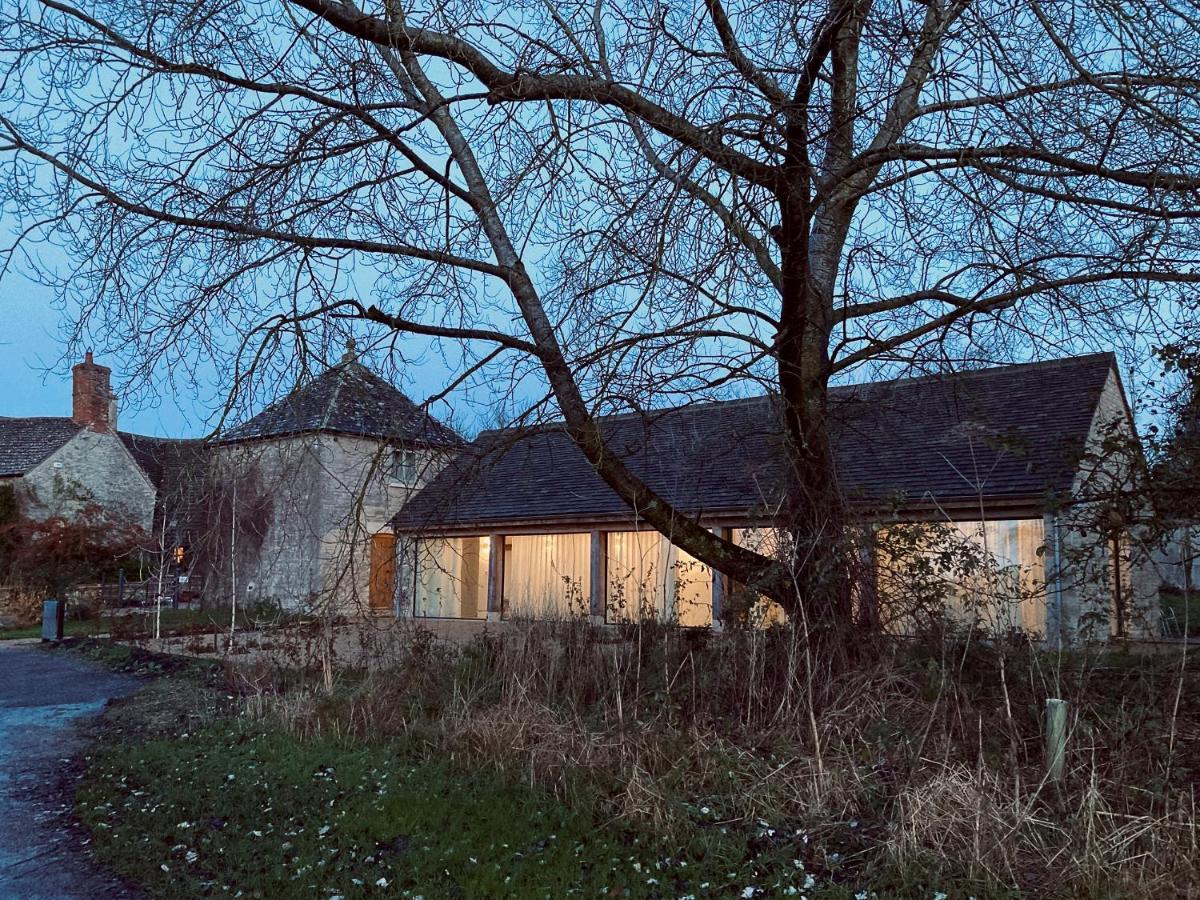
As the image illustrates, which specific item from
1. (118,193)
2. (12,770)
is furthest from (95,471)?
(118,193)

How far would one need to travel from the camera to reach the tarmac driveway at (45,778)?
188 inches

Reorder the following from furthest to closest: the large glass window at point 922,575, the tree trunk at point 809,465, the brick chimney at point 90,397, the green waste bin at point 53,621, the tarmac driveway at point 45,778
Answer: the brick chimney at point 90,397
the green waste bin at point 53,621
the tree trunk at point 809,465
the large glass window at point 922,575
the tarmac driveway at point 45,778

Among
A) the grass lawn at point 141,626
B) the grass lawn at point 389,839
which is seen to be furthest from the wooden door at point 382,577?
the grass lawn at point 141,626

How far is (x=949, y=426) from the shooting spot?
15367mm

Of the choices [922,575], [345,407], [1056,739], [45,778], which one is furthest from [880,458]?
[45,778]

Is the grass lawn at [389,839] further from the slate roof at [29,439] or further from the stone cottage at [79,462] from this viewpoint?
the slate roof at [29,439]

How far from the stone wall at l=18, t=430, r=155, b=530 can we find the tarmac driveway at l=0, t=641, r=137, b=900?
13660 millimetres

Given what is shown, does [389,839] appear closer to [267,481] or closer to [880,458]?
[880,458]

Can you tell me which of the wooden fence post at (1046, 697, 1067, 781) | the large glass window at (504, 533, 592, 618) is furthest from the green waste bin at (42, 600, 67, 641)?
the wooden fence post at (1046, 697, 1067, 781)

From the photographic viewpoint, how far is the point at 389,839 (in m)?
4.92

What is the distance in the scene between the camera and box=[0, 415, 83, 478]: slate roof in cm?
2691

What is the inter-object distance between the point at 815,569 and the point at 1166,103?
3524mm

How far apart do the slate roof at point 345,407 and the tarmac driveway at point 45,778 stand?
8.53ft

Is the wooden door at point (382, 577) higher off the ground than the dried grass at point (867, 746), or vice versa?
the wooden door at point (382, 577)
